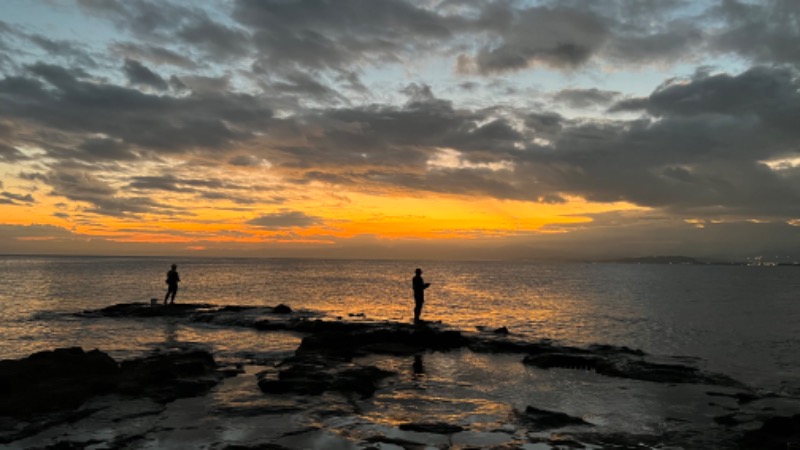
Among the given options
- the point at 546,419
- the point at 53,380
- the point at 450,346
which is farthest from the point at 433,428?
the point at 450,346

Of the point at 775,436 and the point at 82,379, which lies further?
the point at 82,379

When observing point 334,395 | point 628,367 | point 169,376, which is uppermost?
point 169,376

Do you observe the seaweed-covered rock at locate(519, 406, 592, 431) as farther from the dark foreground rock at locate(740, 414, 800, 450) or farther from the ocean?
the dark foreground rock at locate(740, 414, 800, 450)

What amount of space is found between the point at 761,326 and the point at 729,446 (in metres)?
33.0

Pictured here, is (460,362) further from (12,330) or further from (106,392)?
(12,330)

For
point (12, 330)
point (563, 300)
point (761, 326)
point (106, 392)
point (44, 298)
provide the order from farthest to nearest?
1. point (563, 300)
2. point (44, 298)
3. point (761, 326)
4. point (12, 330)
5. point (106, 392)

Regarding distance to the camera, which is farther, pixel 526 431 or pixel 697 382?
pixel 697 382

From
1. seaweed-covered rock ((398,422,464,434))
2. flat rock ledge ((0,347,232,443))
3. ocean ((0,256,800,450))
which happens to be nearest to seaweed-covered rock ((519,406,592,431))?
ocean ((0,256,800,450))

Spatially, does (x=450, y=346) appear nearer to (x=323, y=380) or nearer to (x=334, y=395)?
(x=323, y=380)

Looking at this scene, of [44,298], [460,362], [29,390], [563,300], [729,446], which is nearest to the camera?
[729,446]

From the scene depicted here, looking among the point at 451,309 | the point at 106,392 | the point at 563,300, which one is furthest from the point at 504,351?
the point at 563,300

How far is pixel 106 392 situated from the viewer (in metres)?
14.3

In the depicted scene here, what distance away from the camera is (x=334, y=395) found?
14812mm

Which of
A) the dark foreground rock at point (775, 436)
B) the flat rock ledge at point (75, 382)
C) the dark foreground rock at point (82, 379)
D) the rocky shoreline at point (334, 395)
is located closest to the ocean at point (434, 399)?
the rocky shoreline at point (334, 395)
